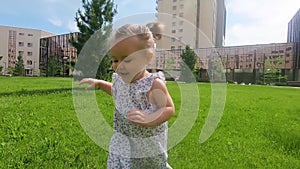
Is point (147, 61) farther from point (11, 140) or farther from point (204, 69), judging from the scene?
point (11, 140)

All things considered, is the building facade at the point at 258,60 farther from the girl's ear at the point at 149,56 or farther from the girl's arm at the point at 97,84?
the girl's ear at the point at 149,56

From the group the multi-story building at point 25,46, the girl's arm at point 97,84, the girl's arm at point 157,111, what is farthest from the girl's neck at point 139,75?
the multi-story building at point 25,46

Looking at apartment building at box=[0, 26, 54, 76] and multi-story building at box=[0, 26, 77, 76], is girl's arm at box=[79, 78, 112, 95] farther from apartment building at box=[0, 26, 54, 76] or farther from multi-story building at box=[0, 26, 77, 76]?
apartment building at box=[0, 26, 54, 76]

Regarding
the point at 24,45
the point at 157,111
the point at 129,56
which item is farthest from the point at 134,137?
the point at 24,45

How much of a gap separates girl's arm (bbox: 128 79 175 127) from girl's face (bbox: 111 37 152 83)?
0.14m

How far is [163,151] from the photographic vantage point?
1.66 meters

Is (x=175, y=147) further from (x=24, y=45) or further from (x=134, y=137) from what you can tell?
(x=24, y=45)

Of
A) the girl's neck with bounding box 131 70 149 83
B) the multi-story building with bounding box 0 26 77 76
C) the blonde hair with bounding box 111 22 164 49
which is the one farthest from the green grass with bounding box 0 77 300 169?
the multi-story building with bounding box 0 26 77 76

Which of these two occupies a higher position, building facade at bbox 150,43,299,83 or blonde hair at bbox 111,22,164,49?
building facade at bbox 150,43,299,83

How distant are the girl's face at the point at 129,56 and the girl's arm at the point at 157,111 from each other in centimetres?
14

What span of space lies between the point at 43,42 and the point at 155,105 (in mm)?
74292

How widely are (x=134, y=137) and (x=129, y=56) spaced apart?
1.62ft

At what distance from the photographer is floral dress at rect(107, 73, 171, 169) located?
1545mm

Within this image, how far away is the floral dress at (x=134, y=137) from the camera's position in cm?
154
